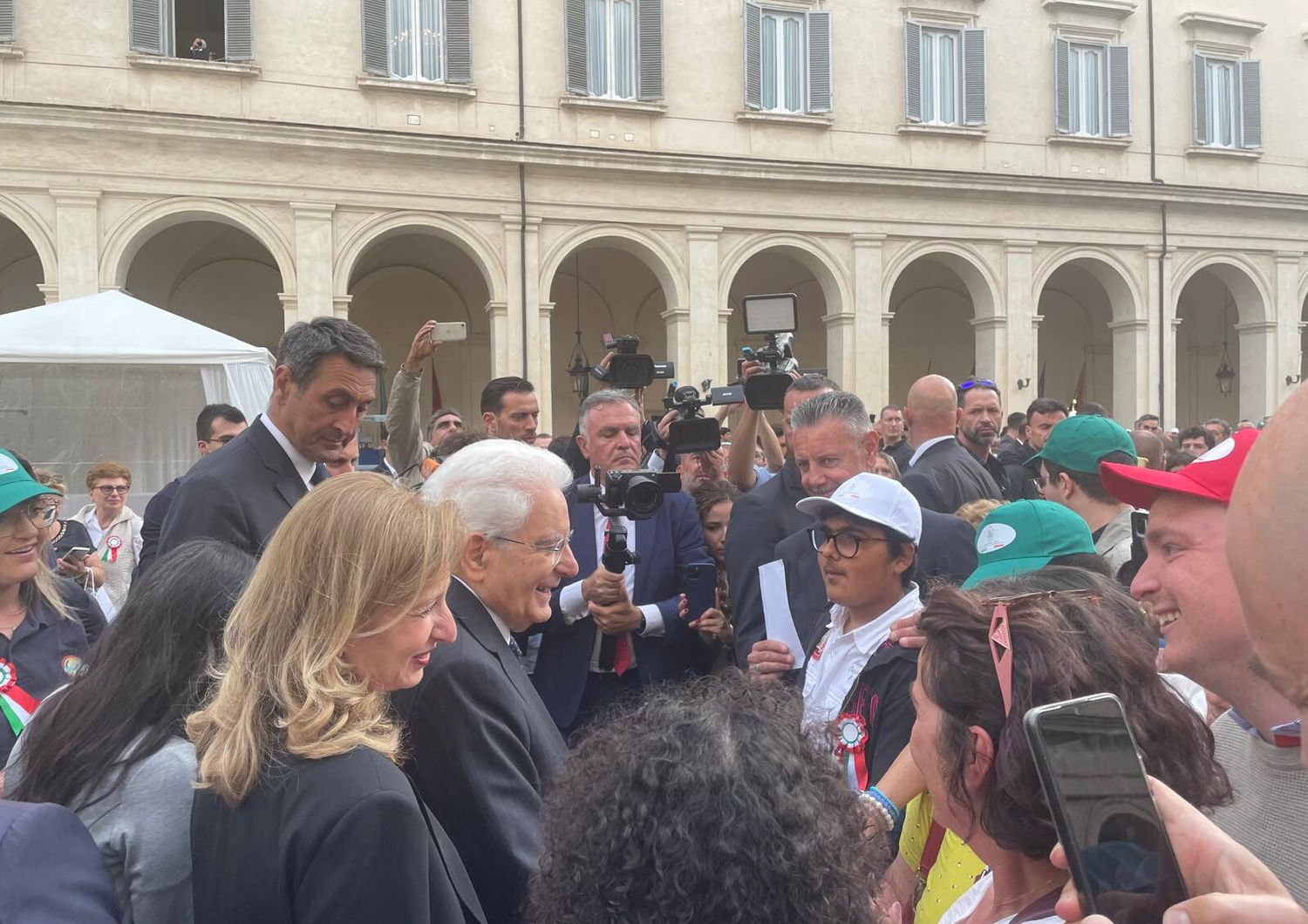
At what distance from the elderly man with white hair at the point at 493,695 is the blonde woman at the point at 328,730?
0.69 ft

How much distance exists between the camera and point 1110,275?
803 inches

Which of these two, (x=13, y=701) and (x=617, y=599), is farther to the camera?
(x=617, y=599)

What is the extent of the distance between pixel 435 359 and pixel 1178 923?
1980cm

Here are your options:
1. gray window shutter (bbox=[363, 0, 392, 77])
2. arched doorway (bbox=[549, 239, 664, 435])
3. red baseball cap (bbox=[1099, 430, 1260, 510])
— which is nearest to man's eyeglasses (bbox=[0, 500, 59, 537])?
red baseball cap (bbox=[1099, 430, 1260, 510])

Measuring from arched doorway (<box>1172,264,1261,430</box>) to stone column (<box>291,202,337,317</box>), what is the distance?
61.8ft

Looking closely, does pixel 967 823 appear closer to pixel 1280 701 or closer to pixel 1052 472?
pixel 1280 701

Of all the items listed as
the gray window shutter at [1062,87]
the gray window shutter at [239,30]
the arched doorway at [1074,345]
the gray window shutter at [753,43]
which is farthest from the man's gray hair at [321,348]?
the arched doorway at [1074,345]

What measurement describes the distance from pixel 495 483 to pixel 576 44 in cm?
1577

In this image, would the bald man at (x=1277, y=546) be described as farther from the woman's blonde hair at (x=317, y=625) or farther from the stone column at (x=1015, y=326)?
the stone column at (x=1015, y=326)

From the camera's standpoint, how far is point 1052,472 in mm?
4750

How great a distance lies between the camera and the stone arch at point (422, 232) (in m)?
16.0

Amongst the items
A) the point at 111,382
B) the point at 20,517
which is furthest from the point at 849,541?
the point at 111,382

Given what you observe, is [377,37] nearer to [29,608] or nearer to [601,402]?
[601,402]

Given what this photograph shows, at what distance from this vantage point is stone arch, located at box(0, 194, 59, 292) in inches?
568
